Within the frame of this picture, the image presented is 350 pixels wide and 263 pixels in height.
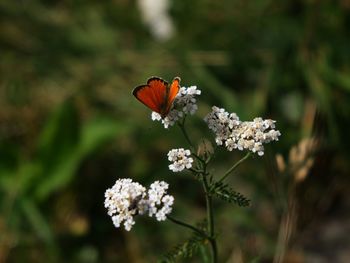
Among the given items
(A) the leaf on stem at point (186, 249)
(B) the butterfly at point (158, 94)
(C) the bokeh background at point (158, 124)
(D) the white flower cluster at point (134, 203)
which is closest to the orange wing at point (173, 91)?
(B) the butterfly at point (158, 94)

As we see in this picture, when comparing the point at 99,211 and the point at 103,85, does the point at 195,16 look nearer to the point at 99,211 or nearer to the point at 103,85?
the point at 103,85

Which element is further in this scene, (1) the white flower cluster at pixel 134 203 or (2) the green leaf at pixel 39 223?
(2) the green leaf at pixel 39 223

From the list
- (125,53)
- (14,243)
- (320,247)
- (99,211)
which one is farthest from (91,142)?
(320,247)

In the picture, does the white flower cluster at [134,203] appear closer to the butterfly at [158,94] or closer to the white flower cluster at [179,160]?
the white flower cluster at [179,160]

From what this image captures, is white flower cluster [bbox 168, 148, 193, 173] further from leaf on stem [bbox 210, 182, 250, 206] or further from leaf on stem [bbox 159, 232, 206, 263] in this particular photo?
leaf on stem [bbox 159, 232, 206, 263]

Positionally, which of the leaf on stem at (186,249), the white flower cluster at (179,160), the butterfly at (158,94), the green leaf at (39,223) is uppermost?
the green leaf at (39,223)

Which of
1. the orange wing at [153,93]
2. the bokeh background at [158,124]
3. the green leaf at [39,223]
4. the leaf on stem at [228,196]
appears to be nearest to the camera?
the orange wing at [153,93]
